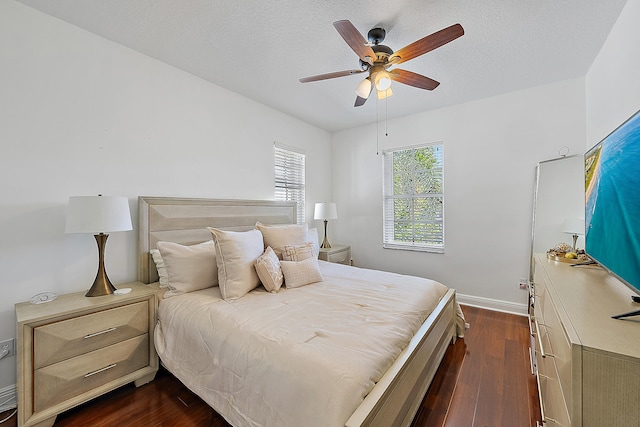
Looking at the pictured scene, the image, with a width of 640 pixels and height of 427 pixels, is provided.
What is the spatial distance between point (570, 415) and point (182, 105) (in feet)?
10.9

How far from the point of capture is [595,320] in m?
1.00

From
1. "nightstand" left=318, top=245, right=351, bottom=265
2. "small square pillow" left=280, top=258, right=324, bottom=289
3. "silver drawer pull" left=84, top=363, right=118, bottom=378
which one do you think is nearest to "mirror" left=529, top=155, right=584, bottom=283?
"nightstand" left=318, top=245, right=351, bottom=265

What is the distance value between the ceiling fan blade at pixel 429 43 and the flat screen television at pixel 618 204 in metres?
0.96

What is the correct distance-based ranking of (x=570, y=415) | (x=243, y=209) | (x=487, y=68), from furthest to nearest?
(x=243, y=209), (x=487, y=68), (x=570, y=415)

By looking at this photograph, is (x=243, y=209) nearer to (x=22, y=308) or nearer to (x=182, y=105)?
(x=182, y=105)

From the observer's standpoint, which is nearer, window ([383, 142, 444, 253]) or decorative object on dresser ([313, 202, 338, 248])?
window ([383, 142, 444, 253])

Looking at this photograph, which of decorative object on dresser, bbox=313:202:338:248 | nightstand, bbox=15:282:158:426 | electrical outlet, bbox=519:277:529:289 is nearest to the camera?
nightstand, bbox=15:282:158:426

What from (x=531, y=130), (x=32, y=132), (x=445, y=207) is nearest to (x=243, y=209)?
(x=32, y=132)

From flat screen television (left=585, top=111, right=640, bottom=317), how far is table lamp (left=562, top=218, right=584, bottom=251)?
122 cm

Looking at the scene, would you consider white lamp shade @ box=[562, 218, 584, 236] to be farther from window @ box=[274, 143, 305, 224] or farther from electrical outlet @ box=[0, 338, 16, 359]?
electrical outlet @ box=[0, 338, 16, 359]

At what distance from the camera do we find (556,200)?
283 centimetres

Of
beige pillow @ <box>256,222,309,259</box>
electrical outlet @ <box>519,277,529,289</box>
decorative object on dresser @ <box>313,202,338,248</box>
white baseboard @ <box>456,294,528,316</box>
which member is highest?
decorative object on dresser @ <box>313,202,338,248</box>

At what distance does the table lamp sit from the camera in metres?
2.57

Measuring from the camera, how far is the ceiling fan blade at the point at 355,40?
1526 millimetres
